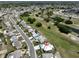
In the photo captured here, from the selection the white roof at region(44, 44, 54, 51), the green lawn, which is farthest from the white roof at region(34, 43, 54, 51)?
the green lawn

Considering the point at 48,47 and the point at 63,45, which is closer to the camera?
the point at 48,47

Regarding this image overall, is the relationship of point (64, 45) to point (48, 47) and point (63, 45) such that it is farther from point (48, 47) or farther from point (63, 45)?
point (48, 47)

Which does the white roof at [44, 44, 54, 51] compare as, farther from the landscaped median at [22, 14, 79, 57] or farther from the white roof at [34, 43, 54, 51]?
the landscaped median at [22, 14, 79, 57]

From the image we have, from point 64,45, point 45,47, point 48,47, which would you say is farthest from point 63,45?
point 45,47

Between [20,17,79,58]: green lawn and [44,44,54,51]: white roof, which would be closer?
[20,17,79,58]: green lawn

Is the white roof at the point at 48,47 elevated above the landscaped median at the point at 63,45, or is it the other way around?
the white roof at the point at 48,47

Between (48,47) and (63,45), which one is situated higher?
(48,47)

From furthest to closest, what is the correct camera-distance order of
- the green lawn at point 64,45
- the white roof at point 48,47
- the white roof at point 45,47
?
the white roof at point 45,47
the white roof at point 48,47
the green lawn at point 64,45

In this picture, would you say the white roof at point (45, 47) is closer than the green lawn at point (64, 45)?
No

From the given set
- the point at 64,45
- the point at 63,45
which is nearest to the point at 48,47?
the point at 63,45

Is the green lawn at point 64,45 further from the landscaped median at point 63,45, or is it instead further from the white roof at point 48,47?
the white roof at point 48,47

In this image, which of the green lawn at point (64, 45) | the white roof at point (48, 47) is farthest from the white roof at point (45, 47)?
the green lawn at point (64, 45)

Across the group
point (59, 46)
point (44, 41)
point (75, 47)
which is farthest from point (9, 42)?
point (75, 47)
